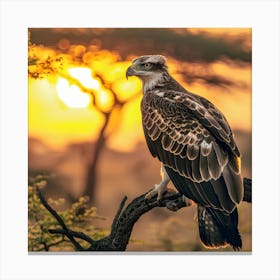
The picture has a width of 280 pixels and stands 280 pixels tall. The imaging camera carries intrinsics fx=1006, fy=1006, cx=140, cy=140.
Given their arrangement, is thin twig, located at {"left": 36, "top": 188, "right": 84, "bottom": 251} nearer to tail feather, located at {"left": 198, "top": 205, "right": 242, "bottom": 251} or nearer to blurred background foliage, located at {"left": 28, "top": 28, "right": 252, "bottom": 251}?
blurred background foliage, located at {"left": 28, "top": 28, "right": 252, "bottom": 251}

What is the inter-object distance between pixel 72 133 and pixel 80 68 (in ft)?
1.54

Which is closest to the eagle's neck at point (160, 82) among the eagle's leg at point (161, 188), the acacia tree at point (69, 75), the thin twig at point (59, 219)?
the acacia tree at point (69, 75)

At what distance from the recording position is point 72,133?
7.12 m

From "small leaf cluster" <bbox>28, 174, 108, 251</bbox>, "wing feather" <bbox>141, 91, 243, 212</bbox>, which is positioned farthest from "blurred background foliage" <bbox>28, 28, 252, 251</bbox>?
"wing feather" <bbox>141, 91, 243, 212</bbox>

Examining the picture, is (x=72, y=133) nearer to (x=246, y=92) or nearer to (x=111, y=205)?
(x=111, y=205)

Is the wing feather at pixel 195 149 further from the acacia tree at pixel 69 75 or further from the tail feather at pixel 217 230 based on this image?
the acacia tree at pixel 69 75

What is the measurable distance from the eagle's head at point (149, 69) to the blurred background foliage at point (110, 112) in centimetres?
6

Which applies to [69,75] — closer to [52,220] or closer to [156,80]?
[156,80]

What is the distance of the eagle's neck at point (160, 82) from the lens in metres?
7.11

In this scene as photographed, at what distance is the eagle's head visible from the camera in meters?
7.12

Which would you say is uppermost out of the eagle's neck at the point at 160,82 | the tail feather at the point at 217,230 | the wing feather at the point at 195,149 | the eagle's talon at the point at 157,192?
the eagle's neck at the point at 160,82

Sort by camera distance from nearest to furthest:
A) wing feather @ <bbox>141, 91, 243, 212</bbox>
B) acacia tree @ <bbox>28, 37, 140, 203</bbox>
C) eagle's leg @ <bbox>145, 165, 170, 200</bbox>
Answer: wing feather @ <bbox>141, 91, 243, 212</bbox> < eagle's leg @ <bbox>145, 165, 170, 200</bbox> < acacia tree @ <bbox>28, 37, 140, 203</bbox>

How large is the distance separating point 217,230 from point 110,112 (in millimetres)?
1125
